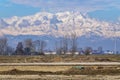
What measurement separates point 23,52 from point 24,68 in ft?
443

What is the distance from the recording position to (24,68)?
6316 cm

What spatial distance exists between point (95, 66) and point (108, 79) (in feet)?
64.1

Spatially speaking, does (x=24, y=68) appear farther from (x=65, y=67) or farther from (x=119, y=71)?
(x=119, y=71)

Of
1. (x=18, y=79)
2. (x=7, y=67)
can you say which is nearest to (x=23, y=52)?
(x=7, y=67)

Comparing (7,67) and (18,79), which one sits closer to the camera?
(18,79)

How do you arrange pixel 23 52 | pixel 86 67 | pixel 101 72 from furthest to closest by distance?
pixel 23 52 < pixel 86 67 < pixel 101 72

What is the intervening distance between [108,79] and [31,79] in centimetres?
814

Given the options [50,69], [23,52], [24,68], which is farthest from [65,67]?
[23,52]

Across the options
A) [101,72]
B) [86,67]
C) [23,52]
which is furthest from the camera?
[23,52]

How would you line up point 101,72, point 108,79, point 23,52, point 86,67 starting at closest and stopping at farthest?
point 108,79 < point 101,72 < point 86,67 < point 23,52

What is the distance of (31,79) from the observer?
4359cm

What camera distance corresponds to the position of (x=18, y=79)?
4353 centimetres

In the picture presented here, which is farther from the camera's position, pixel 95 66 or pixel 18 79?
pixel 95 66

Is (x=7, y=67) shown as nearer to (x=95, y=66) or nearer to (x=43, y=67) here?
(x=43, y=67)
